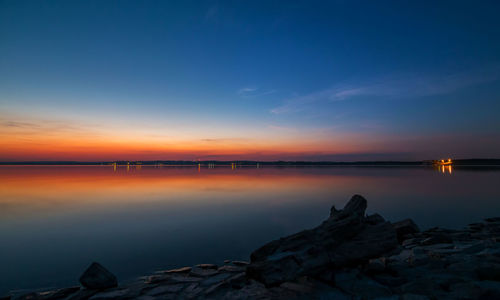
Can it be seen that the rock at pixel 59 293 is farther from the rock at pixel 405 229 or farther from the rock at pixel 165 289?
the rock at pixel 405 229

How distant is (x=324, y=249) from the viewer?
5477mm

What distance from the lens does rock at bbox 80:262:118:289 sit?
5473 millimetres

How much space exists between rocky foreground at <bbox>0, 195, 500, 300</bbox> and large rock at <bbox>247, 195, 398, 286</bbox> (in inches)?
0.7

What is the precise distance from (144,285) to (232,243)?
13.2 feet

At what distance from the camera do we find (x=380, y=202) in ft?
58.9

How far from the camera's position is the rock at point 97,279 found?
215 inches

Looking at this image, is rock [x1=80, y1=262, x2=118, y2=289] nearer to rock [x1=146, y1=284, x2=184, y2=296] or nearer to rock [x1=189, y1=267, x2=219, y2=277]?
rock [x1=146, y1=284, x2=184, y2=296]

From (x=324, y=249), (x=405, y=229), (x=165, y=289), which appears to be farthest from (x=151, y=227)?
(x=405, y=229)

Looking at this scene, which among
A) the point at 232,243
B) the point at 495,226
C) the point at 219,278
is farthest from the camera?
the point at 495,226

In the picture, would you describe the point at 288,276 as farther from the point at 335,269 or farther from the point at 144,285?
the point at 144,285

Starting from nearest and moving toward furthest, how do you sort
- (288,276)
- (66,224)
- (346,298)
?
(346,298), (288,276), (66,224)

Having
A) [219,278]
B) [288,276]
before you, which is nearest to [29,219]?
[219,278]

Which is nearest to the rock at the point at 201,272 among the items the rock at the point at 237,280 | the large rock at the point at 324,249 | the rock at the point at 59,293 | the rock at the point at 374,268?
the rock at the point at 237,280

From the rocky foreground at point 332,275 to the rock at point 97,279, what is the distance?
0.01m
